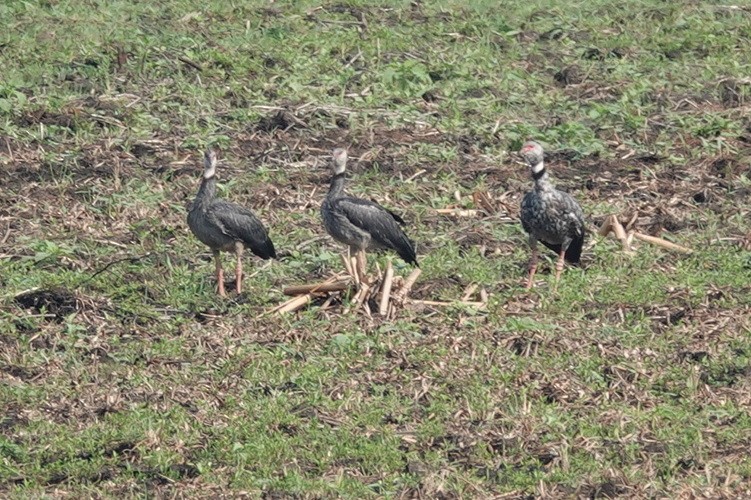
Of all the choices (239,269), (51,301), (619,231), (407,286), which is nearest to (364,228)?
(407,286)

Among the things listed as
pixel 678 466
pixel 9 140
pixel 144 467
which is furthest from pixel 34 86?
pixel 678 466

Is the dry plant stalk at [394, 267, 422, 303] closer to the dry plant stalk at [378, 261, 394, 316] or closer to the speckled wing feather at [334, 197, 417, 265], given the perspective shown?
the dry plant stalk at [378, 261, 394, 316]

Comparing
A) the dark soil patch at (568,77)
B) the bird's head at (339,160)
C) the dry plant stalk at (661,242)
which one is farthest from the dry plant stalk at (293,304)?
the dark soil patch at (568,77)

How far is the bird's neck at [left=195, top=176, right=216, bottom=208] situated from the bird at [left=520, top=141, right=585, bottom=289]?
2343 mm

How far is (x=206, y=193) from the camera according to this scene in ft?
41.2

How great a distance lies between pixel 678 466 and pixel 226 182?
6421 millimetres

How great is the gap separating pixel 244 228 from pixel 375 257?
4.31 ft

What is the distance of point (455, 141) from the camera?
50.8 feet

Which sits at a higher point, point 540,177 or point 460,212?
point 540,177

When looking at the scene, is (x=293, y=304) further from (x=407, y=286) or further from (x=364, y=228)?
(x=364, y=228)

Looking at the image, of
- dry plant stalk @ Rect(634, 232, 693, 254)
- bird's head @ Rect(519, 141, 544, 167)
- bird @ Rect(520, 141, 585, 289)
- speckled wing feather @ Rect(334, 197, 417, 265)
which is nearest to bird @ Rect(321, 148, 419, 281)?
speckled wing feather @ Rect(334, 197, 417, 265)

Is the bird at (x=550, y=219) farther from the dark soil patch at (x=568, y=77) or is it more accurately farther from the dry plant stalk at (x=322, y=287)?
the dark soil patch at (x=568, y=77)

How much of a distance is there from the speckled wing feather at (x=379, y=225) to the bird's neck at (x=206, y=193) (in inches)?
37.3

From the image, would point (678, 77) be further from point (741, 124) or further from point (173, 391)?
point (173, 391)
